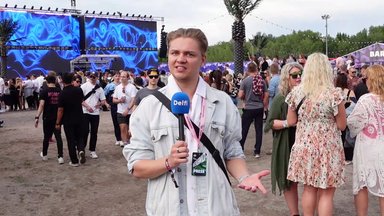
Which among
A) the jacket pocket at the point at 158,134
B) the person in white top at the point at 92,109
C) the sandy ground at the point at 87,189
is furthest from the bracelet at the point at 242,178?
the person in white top at the point at 92,109

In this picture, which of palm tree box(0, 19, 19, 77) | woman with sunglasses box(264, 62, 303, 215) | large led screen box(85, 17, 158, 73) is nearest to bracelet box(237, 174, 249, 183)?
woman with sunglasses box(264, 62, 303, 215)

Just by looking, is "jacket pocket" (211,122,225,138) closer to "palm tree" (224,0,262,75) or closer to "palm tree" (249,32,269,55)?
"palm tree" (224,0,262,75)

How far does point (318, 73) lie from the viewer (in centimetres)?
397

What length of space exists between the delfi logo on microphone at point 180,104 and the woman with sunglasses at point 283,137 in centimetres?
268

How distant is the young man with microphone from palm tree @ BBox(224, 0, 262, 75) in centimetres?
1871

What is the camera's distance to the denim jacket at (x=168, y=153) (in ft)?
6.91

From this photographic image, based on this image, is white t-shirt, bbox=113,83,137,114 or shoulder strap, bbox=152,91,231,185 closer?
shoulder strap, bbox=152,91,231,185

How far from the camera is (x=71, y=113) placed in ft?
27.0

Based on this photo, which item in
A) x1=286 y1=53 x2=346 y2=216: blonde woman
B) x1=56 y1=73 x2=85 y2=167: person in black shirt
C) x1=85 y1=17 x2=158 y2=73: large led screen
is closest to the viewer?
x1=286 y1=53 x2=346 y2=216: blonde woman

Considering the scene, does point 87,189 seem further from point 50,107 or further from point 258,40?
point 258,40

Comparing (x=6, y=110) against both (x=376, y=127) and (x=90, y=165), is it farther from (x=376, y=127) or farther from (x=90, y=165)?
(x=376, y=127)

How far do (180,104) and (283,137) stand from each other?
2.86 metres

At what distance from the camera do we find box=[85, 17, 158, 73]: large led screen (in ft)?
143

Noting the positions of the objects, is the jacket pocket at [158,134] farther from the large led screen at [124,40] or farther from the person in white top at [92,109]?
the large led screen at [124,40]
